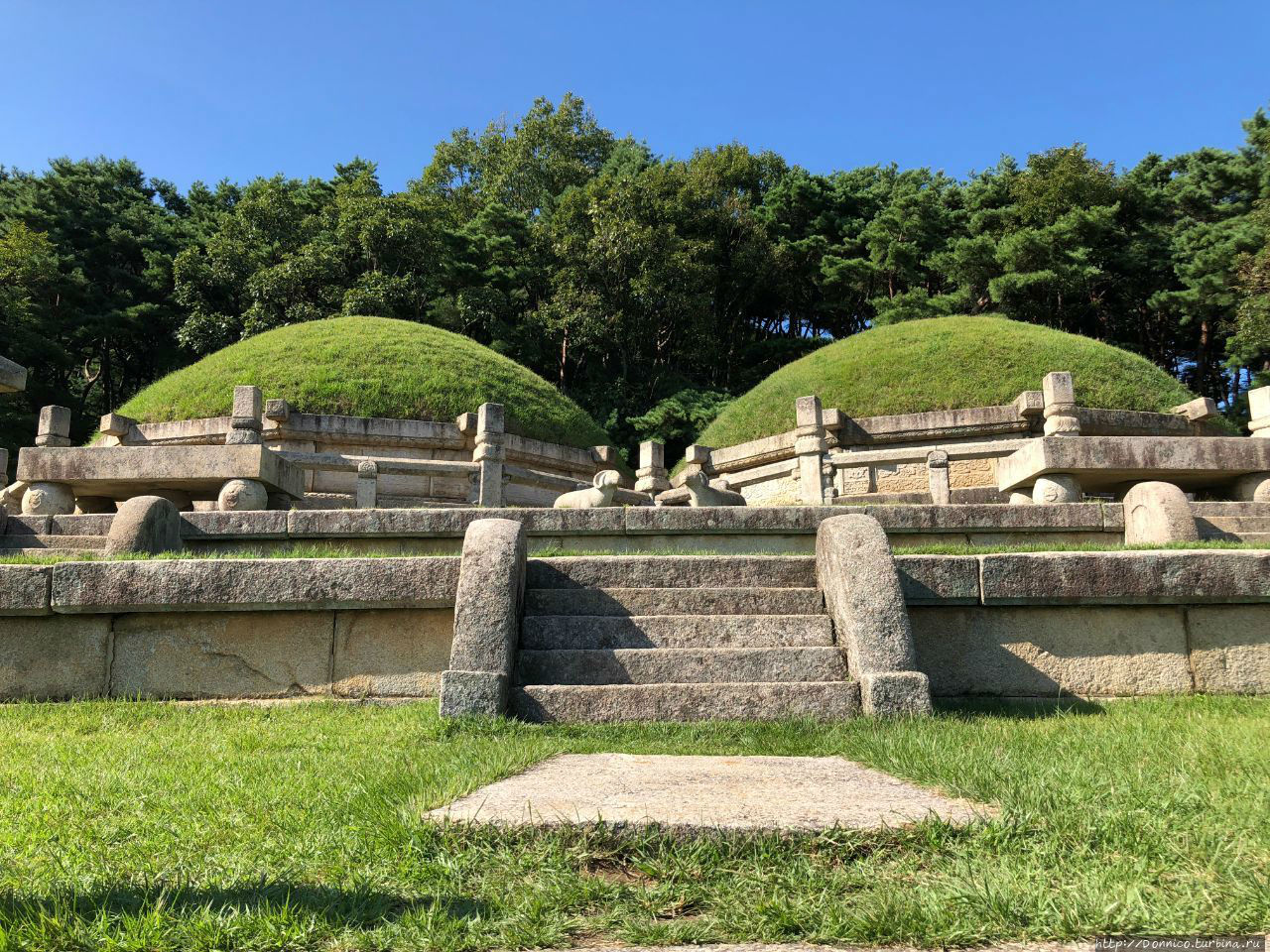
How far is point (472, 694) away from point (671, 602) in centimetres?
148

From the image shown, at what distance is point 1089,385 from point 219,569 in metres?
17.2

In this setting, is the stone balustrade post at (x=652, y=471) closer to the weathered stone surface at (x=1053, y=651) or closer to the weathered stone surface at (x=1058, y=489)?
the weathered stone surface at (x=1058, y=489)

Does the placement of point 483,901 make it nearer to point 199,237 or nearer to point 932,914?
point 932,914

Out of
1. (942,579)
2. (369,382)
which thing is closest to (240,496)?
(942,579)

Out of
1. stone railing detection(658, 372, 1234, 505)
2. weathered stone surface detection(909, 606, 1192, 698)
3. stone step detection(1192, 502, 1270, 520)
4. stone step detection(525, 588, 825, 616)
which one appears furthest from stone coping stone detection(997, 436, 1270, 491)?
stone step detection(525, 588, 825, 616)

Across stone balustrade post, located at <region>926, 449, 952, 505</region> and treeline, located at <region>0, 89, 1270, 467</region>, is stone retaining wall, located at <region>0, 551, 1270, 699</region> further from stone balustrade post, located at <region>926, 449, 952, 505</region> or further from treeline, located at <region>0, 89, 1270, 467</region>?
treeline, located at <region>0, 89, 1270, 467</region>

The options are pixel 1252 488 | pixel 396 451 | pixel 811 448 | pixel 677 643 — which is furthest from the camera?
pixel 396 451

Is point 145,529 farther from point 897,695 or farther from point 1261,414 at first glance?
point 1261,414

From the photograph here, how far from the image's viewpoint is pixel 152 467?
8750mm

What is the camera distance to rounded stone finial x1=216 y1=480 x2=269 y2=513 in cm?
862

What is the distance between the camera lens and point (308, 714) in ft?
14.9

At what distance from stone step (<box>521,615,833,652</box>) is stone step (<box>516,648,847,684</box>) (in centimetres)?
20

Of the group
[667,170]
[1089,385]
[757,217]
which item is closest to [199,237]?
[667,170]

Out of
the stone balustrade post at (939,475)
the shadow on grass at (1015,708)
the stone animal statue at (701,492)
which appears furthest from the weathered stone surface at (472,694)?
the stone balustrade post at (939,475)
